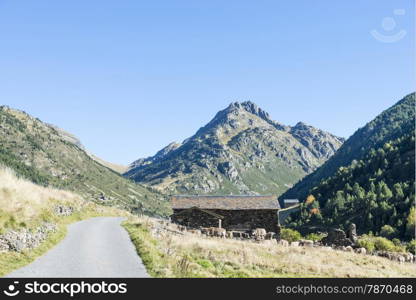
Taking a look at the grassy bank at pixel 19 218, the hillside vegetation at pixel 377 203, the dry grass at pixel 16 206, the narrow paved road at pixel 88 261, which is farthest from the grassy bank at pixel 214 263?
the hillside vegetation at pixel 377 203

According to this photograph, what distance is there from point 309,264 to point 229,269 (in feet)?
25.8

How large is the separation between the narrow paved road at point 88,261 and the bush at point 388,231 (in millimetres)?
114292

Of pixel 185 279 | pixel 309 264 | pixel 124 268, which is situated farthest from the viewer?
pixel 309 264

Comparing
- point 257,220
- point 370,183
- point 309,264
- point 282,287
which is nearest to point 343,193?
point 370,183

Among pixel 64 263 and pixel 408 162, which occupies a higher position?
pixel 408 162

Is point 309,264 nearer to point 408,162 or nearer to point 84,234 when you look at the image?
point 84,234

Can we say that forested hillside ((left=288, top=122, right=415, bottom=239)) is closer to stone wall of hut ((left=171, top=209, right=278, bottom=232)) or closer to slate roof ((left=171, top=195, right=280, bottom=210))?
slate roof ((left=171, top=195, right=280, bottom=210))

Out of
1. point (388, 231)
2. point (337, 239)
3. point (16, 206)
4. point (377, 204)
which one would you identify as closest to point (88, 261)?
point (16, 206)

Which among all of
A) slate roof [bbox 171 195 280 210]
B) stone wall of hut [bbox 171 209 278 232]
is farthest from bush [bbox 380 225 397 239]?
stone wall of hut [bbox 171 209 278 232]

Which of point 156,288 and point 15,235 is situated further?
point 15,235

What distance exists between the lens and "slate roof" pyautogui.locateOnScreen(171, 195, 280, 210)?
6313cm

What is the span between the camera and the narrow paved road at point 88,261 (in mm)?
16453

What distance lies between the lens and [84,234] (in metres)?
30.4

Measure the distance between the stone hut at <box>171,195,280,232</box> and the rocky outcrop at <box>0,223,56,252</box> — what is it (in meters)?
39.3
